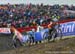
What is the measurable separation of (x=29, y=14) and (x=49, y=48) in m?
4.79

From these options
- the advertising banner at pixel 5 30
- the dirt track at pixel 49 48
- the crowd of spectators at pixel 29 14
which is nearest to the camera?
the dirt track at pixel 49 48

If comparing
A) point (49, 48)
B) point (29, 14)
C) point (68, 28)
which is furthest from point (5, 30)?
point (68, 28)

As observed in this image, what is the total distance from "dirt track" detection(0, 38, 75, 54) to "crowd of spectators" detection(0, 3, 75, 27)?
75.1 inches

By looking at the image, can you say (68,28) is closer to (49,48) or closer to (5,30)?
(49,48)

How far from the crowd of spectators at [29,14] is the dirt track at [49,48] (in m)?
1.91

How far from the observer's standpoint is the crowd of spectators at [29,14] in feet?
58.9

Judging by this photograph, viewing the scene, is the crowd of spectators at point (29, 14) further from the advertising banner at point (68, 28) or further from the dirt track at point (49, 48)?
the dirt track at point (49, 48)

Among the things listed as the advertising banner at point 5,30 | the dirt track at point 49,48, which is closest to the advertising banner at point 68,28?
the dirt track at point 49,48

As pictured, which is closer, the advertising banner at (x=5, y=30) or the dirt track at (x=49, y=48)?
the dirt track at (x=49, y=48)

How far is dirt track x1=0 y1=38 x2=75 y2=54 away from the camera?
15051 mm

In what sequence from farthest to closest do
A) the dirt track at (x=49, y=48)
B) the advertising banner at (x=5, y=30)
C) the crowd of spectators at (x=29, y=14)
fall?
the crowd of spectators at (x=29, y=14), the advertising banner at (x=5, y=30), the dirt track at (x=49, y=48)

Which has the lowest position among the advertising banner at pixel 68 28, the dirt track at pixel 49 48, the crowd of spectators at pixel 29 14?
the dirt track at pixel 49 48

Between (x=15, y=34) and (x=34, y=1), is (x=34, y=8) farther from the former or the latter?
(x=15, y=34)

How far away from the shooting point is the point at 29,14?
→ 1964 centimetres
